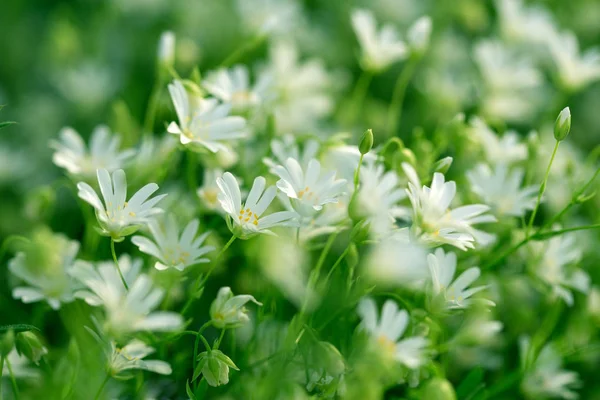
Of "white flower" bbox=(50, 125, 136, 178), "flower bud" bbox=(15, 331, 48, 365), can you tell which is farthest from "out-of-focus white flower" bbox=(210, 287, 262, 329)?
"white flower" bbox=(50, 125, 136, 178)

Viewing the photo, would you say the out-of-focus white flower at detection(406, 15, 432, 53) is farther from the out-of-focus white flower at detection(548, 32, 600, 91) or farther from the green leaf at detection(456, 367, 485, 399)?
the green leaf at detection(456, 367, 485, 399)

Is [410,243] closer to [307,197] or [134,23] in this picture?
[307,197]

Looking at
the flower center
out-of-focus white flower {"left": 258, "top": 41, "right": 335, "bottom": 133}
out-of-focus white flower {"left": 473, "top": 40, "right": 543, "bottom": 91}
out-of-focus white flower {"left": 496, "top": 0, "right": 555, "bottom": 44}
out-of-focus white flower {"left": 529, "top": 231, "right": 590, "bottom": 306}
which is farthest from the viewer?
out-of-focus white flower {"left": 496, "top": 0, "right": 555, "bottom": 44}

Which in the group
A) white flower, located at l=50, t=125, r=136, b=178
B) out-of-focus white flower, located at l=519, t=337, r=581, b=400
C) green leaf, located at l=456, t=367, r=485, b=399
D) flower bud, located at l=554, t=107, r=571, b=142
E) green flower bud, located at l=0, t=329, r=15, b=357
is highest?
flower bud, located at l=554, t=107, r=571, b=142

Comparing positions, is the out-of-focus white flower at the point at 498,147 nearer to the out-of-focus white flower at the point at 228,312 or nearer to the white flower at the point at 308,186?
the white flower at the point at 308,186

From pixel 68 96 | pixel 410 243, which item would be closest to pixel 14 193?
pixel 68 96

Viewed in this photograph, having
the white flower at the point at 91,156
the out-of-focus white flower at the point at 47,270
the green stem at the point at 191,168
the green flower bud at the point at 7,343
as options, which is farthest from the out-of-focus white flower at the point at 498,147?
the green flower bud at the point at 7,343

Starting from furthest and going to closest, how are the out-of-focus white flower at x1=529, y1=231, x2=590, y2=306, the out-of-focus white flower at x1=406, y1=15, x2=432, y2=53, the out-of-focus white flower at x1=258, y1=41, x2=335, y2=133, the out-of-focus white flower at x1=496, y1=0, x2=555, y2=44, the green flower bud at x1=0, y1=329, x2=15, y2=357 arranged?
the out-of-focus white flower at x1=496, y1=0, x2=555, y2=44
the out-of-focus white flower at x1=258, y1=41, x2=335, y2=133
the out-of-focus white flower at x1=406, y1=15, x2=432, y2=53
the out-of-focus white flower at x1=529, y1=231, x2=590, y2=306
the green flower bud at x1=0, y1=329, x2=15, y2=357

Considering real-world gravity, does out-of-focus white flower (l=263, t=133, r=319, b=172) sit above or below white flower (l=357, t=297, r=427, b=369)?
above
